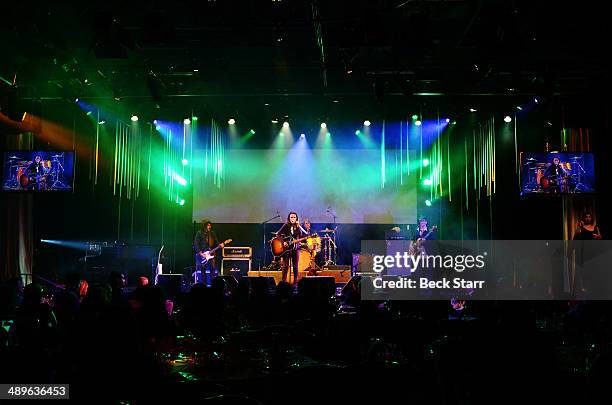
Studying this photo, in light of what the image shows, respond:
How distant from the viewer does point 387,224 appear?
56.7 ft

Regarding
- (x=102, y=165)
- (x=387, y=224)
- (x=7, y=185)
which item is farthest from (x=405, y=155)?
(x=7, y=185)

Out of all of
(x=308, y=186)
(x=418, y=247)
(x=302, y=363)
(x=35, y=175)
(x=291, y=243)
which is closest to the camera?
(x=302, y=363)

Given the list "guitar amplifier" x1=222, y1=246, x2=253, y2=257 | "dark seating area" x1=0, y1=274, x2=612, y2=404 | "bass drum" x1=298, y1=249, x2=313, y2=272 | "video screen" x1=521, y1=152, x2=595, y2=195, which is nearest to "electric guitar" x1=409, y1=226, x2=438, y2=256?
"video screen" x1=521, y1=152, x2=595, y2=195

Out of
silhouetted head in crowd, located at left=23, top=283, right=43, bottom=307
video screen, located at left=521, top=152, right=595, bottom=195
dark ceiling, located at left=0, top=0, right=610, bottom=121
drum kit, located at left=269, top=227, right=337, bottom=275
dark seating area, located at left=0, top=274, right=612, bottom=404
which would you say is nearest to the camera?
dark seating area, located at left=0, top=274, right=612, bottom=404

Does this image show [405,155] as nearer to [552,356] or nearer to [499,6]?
[499,6]

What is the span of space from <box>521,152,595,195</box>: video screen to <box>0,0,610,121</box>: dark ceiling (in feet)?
4.42

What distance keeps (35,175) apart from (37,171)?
9 cm

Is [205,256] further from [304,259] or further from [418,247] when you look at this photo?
[418,247]

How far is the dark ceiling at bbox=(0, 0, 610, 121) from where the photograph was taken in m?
8.72

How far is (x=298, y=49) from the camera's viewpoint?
Answer: 10.7 metres

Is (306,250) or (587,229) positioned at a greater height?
(587,229)

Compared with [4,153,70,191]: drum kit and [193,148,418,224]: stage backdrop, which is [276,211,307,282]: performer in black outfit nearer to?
[193,148,418,224]: stage backdrop

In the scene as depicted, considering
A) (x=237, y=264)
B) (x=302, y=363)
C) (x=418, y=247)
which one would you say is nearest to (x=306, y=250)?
(x=237, y=264)

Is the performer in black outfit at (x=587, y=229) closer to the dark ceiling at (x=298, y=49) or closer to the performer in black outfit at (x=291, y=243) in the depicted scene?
the dark ceiling at (x=298, y=49)
